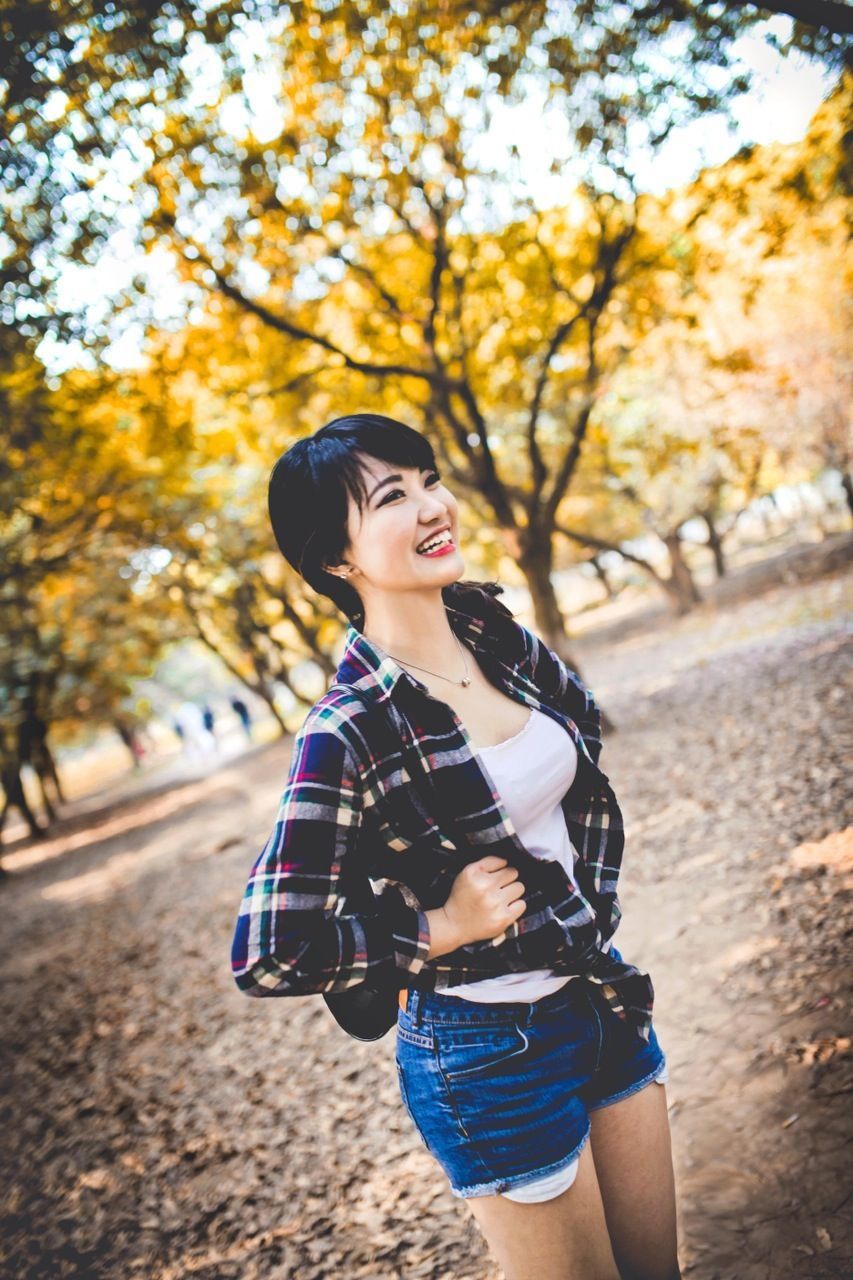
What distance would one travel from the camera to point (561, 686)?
1.98 metres

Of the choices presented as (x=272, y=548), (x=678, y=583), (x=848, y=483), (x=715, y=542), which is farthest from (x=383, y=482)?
(x=715, y=542)

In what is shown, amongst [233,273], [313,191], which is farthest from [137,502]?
[313,191]

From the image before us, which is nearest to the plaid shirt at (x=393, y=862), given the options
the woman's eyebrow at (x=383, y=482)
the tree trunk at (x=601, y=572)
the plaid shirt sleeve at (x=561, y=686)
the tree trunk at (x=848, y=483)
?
the plaid shirt sleeve at (x=561, y=686)

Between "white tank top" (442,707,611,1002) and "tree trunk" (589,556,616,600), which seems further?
"tree trunk" (589,556,616,600)

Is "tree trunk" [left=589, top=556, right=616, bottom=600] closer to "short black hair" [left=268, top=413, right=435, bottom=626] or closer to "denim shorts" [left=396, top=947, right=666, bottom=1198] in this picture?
"short black hair" [left=268, top=413, right=435, bottom=626]

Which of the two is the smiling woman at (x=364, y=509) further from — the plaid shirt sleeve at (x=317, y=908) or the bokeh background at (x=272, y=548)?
the bokeh background at (x=272, y=548)

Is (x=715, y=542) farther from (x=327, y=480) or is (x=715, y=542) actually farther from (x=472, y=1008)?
(x=472, y=1008)

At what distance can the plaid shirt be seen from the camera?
51.4 inches

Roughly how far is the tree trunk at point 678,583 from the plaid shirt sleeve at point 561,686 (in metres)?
19.2

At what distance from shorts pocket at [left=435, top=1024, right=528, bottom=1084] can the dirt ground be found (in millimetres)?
1748

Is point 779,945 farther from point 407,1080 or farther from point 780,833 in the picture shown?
point 407,1080

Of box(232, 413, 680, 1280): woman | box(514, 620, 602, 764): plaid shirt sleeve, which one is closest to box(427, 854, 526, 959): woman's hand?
box(232, 413, 680, 1280): woman

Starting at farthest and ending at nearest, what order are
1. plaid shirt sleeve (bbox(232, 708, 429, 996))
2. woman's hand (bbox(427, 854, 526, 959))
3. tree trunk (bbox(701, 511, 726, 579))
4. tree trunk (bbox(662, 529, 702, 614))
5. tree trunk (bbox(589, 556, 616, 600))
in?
tree trunk (bbox(589, 556, 616, 600)) < tree trunk (bbox(701, 511, 726, 579)) < tree trunk (bbox(662, 529, 702, 614)) < woman's hand (bbox(427, 854, 526, 959)) < plaid shirt sleeve (bbox(232, 708, 429, 996))

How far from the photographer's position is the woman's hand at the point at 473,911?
1410 millimetres
